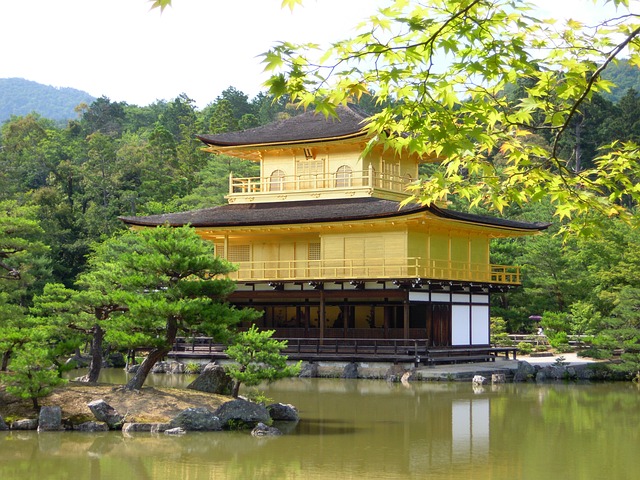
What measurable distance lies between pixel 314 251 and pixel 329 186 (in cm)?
255

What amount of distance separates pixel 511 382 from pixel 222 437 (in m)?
13.8

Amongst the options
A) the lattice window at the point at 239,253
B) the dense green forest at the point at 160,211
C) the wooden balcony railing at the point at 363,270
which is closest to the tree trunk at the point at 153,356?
the dense green forest at the point at 160,211

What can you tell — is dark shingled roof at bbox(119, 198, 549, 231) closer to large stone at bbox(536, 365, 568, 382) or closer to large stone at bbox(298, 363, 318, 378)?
large stone at bbox(298, 363, 318, 378)

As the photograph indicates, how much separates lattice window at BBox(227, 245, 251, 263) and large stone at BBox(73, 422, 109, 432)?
61.3 ft

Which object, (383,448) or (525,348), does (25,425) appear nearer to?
(383,448)

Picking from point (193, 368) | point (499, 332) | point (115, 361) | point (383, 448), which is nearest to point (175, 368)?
point (193, 368)

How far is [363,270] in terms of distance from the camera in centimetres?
3117

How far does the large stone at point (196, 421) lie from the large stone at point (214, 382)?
202 centimetres

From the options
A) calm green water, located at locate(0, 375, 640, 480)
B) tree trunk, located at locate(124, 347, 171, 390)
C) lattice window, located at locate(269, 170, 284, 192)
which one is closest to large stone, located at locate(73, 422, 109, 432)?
calm green water, located at locate(0, 375, 640, 480)

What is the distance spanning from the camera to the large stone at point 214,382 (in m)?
19.1

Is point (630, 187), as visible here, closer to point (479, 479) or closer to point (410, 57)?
point (410, 57)

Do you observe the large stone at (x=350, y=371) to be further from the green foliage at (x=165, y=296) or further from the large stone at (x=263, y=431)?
the large stone at (x=263, y=431)

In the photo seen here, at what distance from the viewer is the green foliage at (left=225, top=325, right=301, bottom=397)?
702 inches

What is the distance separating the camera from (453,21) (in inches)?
227
